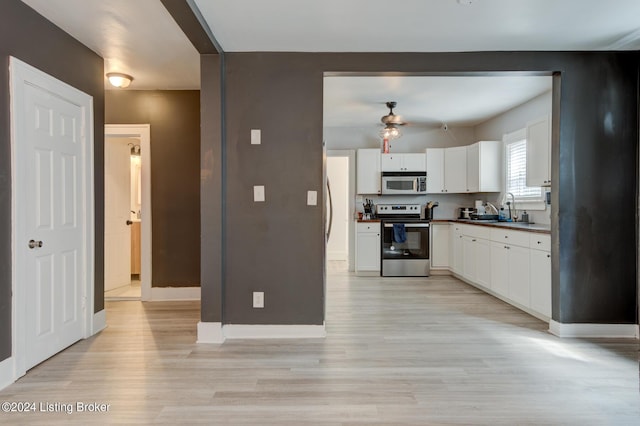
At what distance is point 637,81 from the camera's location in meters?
3.12

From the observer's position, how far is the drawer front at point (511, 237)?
3748mm

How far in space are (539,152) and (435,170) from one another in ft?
7.29

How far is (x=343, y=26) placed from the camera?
269cm

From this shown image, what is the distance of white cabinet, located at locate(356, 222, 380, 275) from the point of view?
5.90 meters

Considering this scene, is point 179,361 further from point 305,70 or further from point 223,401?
point 305,70

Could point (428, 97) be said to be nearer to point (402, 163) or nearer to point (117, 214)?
point (402, 163)

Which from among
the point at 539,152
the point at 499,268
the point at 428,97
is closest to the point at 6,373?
the point at 499,268

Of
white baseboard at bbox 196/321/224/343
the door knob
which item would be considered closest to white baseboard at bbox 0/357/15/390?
the door knob

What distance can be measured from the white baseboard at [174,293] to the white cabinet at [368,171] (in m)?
3.06

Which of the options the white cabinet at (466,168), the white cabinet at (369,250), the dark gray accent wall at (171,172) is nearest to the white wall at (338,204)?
the white cabinet at (369,250)

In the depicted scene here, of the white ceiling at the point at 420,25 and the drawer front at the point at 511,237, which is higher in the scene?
the white ceiling at the point at 420,25

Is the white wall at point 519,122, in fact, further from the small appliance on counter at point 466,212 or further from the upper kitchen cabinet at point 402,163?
the upper kitchen cabinet at point 402,163

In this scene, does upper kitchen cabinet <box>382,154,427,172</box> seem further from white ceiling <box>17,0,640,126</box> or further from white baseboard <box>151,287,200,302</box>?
white baseboard <box>151,287,200,302</box>

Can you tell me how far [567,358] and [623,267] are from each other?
3.49ft
